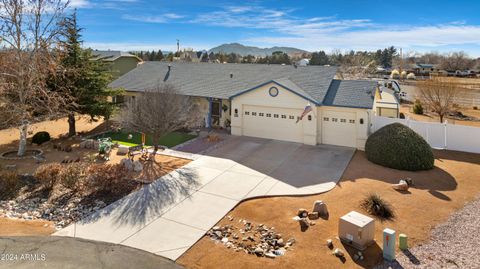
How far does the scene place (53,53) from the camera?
60.7ft

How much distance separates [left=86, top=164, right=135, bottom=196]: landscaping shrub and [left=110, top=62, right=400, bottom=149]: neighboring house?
9605 mm

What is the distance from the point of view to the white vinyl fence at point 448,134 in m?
17.8

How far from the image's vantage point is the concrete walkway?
9648 mm

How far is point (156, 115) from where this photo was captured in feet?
56.8

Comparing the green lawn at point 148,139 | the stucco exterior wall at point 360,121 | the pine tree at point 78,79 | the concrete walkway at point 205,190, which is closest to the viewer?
the concrete walkway at point 205,190

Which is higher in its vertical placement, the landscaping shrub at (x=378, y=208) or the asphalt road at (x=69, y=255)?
the landscaping shrub at (x=378, y=208)

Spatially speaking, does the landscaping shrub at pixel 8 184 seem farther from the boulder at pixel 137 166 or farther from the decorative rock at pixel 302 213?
the decorative rock at pixel 302 213

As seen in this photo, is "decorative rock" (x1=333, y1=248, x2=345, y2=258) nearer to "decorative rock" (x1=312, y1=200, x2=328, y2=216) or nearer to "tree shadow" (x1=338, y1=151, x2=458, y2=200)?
"decorative rock" (x1=312, y1=200, x2=328, y2=216)

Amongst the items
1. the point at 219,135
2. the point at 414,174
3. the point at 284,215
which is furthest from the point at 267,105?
the point at 284,215

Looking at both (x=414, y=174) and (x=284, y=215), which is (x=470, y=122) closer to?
(x=414, y=174)

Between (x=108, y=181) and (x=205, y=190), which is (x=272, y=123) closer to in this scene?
(x=205, y=190)

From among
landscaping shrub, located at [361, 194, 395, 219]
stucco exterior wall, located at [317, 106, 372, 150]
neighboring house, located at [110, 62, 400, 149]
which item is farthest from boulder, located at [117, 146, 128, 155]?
landscaping shrub, located at [361, 194, 395, 219]

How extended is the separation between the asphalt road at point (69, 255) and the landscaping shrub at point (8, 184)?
4.48 metres

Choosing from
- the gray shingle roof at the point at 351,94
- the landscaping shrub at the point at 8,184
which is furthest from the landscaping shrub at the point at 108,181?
the gray shingle roof at the point at 351,94
